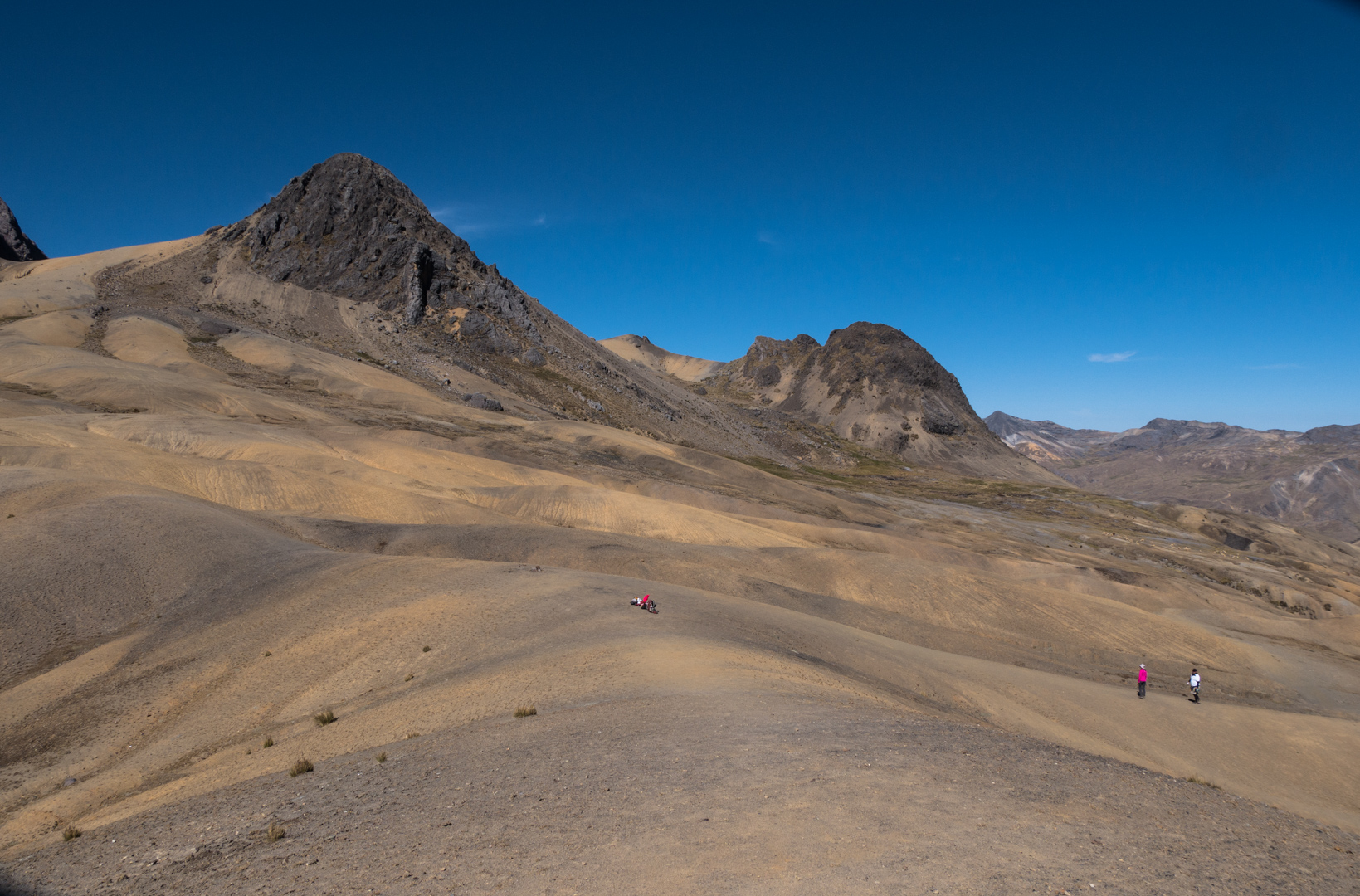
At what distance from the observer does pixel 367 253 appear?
129625 mm

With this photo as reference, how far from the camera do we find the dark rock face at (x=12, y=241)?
449 feet

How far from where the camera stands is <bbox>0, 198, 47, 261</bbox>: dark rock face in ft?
449

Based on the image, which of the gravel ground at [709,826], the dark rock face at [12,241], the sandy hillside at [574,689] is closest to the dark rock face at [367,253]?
the dark rock face at [12,241]

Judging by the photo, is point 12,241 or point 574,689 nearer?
point 574,689

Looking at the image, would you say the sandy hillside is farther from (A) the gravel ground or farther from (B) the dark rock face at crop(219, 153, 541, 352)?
(B) the dark rock face at crop(219, 153, 541, 352)

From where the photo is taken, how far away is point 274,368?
92500mm

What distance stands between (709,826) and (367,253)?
5550 inches

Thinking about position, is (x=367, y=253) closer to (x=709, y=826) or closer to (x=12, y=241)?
(x=12, y=241)

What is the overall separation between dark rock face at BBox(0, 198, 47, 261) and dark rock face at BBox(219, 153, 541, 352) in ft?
153

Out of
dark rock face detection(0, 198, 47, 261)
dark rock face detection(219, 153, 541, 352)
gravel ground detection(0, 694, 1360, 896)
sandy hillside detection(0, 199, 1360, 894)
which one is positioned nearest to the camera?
gravel ground detection(0, 694, 1360, 896)

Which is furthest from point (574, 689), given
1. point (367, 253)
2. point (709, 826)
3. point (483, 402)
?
point (367, 253)

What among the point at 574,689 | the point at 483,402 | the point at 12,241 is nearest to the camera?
the point at 574,689

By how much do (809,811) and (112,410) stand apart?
74058 mm

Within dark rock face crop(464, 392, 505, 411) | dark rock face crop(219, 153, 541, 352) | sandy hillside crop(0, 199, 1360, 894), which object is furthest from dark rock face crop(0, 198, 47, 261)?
dark rock face crop(464, 392, 505, 411)
